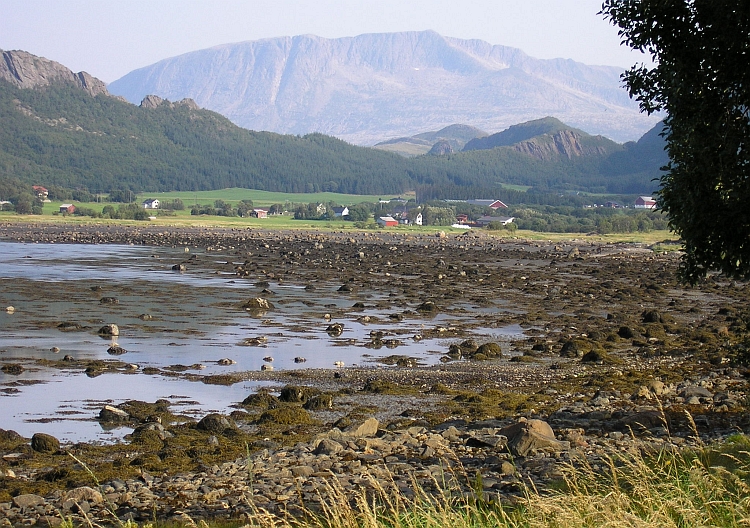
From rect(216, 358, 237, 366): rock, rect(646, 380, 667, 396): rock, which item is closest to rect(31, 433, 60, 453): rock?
rect(216, 358, 237, 366): rock

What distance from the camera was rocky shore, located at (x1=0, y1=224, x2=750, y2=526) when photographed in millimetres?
13344

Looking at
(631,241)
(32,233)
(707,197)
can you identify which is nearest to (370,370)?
(707,197)

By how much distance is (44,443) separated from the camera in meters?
15.9

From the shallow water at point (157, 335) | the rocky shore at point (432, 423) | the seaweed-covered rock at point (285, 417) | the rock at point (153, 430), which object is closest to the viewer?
the rocky shore at point (432, 423)

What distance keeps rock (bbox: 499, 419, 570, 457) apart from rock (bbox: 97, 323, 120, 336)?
17.5 m

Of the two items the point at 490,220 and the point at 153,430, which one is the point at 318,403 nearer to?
the point at 153,430

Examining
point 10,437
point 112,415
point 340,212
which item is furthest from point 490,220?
point 10,437

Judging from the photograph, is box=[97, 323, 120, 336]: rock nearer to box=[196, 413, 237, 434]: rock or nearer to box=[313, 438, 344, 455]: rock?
box=[196, 413, 237, 434]: rock

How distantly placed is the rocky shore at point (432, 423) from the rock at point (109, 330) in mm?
5764

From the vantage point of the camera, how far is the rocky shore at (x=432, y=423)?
1334 centimetres

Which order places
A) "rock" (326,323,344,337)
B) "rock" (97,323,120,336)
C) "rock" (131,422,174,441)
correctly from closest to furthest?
"rock" (131,422,174,441)
"rock" (97,323,120,336)
"rock" (326,323,344,337)

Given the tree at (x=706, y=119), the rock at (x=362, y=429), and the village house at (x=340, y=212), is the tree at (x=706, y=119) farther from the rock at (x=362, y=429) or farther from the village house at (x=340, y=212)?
the village house at (x=340, y=212)

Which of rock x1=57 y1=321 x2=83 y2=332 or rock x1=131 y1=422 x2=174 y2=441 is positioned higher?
rock x1=131 y1=422 x2=174 y2=441

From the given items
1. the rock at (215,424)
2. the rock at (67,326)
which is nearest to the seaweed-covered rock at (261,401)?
the rock at (215,424)
